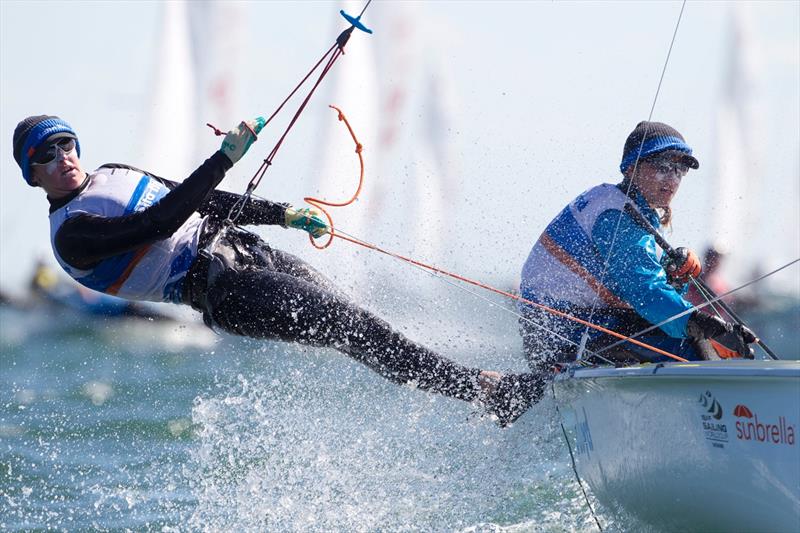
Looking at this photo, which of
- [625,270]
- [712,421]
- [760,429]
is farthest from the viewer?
[625,270]

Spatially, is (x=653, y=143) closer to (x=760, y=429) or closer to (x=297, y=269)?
(x=297, y=269)

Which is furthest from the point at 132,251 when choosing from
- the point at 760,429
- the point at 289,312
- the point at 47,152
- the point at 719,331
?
the point at 760,429

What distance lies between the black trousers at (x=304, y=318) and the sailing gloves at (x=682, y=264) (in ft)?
2.35

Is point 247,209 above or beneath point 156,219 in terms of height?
above

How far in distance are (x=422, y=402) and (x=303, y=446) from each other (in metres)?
0.59

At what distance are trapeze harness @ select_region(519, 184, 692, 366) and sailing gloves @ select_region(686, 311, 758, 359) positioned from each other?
0.04 m

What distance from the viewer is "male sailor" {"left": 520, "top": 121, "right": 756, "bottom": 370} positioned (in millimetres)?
3494

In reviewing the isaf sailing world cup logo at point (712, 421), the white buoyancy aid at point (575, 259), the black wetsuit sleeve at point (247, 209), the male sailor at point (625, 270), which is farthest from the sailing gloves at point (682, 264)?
the black wetsuit sleeve at point (247, 209)

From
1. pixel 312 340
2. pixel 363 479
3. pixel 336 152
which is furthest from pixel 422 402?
pixel 336 152

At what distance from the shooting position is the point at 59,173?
3.45 meters

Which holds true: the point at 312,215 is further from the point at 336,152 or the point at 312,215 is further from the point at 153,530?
the point at 336,152

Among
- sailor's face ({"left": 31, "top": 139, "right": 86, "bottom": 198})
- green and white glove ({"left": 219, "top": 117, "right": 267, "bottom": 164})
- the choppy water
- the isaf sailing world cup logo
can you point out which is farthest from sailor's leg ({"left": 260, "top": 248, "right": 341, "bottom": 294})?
the isaf sailing world cup logo

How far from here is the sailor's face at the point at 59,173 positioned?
136 inches

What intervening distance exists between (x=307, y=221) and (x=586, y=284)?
941 mm
